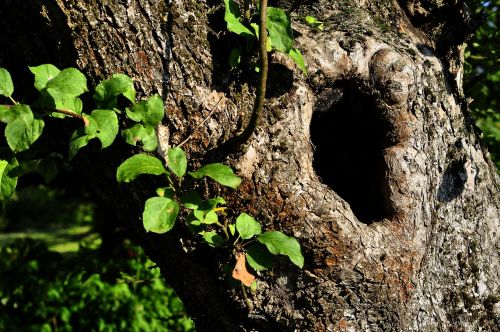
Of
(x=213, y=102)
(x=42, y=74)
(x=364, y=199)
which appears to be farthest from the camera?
(x=364, y=199)

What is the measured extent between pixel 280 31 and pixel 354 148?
0.70 m

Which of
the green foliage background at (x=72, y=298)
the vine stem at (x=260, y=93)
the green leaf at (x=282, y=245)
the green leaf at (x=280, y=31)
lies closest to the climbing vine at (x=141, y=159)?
the green leaf at (x=282, y=245)

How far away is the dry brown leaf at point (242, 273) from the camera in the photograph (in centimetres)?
199

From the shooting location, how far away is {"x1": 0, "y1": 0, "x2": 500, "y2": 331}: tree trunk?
1944 millimetres

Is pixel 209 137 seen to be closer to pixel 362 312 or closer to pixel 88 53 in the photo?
pixel 88 53

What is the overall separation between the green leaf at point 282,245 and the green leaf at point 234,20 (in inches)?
25.9

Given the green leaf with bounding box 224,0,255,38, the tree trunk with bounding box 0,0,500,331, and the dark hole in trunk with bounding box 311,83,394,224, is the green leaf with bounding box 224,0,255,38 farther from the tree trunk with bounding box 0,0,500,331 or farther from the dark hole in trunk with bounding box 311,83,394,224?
the dark hole in trunk with bounding box 311,83,394,224

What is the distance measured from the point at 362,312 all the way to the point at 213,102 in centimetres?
91

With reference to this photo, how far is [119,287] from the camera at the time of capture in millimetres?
5668

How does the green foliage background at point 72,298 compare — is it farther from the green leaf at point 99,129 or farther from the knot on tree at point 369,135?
the green leaf at point 99,129

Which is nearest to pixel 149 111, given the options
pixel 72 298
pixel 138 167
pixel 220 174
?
pixel 138 167

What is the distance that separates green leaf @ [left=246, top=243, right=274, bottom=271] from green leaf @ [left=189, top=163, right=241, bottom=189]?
0.25 m

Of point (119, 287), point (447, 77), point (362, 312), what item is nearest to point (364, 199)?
point (362, 312)

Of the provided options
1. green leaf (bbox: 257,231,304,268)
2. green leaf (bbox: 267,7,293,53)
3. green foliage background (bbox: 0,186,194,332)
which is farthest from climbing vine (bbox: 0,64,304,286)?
green foliage background (bbox: 0,186,194,332)
